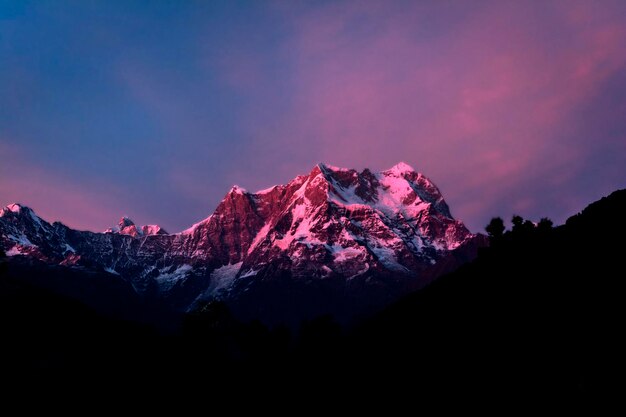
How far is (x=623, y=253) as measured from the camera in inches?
1925

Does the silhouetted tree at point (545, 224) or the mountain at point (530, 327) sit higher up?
the silhouetted tree at point (545, 224)

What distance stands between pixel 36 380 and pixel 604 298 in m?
63.6

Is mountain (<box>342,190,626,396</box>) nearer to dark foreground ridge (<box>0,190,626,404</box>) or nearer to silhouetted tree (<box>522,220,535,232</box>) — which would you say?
dark foreground ridge (<box>0,190,626,404</box>)

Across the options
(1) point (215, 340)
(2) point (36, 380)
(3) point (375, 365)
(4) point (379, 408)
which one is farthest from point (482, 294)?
(1) point (215, 340)

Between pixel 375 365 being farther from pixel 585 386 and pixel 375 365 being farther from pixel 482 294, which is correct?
pixel 585 386

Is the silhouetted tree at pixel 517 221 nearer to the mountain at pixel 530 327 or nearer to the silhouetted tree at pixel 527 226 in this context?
the silhouetted tree at pixel 527 226

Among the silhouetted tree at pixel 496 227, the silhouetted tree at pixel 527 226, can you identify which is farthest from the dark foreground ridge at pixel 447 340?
the silhouetted tree at pixel 496 227

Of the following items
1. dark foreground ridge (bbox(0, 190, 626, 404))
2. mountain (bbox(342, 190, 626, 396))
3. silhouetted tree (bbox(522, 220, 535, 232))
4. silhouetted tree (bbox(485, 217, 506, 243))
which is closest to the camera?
mountain (bbox(342, 190, 626, 396))

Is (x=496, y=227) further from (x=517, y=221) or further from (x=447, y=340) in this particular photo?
(x=447, y=340)

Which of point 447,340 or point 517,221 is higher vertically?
point 517,221

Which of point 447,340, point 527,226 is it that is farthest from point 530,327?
point 527,226

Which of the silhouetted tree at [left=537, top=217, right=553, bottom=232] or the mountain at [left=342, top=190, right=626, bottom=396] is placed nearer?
the mountain at [left=342, top=190, right=626, bottom=396]

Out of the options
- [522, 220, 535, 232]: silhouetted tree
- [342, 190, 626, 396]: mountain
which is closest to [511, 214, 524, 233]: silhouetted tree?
[522, 220, 535, 232]: silhouetted tree

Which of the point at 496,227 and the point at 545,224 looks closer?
the point at 545,224
